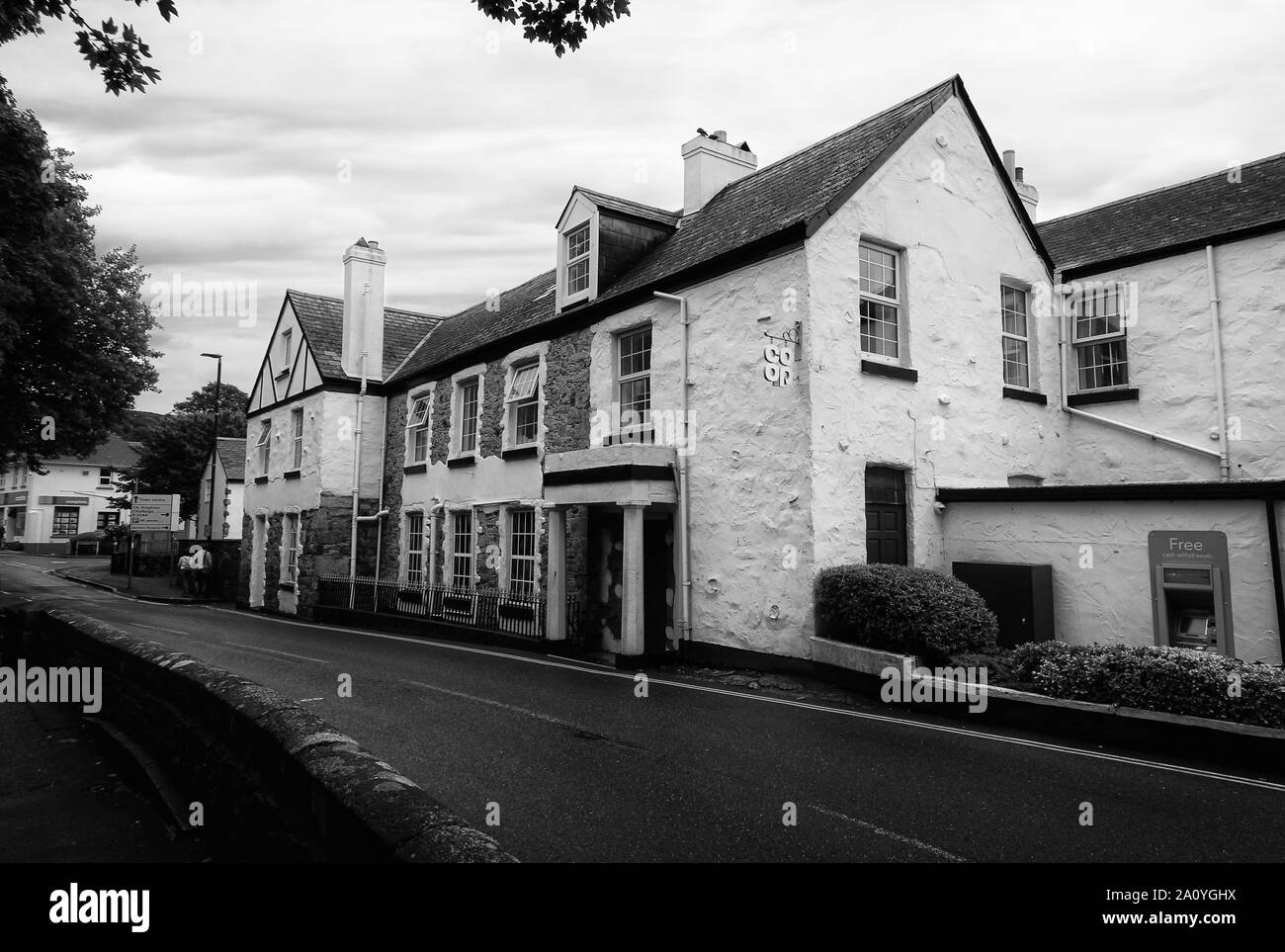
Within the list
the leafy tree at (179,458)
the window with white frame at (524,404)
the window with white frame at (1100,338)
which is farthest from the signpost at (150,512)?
the window with white frame at (1100,338)

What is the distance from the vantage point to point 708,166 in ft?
56.6

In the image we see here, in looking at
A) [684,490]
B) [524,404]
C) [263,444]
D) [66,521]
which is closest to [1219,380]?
[684,490]

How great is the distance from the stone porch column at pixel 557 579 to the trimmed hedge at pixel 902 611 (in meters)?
5.02

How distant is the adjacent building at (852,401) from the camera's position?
37.2ft

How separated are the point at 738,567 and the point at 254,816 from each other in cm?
844

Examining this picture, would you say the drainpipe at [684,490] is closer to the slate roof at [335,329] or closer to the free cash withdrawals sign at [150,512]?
the slate roof at [335,329]

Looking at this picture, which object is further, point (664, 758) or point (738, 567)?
point (738, 567)

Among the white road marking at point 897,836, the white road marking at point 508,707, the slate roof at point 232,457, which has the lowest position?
the white road marking at point 508,707

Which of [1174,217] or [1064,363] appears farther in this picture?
[1064,363]

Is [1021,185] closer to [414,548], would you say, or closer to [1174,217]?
[1174,217]

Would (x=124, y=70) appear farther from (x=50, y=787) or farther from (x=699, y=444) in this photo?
(x=699, y=444)

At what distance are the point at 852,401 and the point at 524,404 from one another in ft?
27.1
